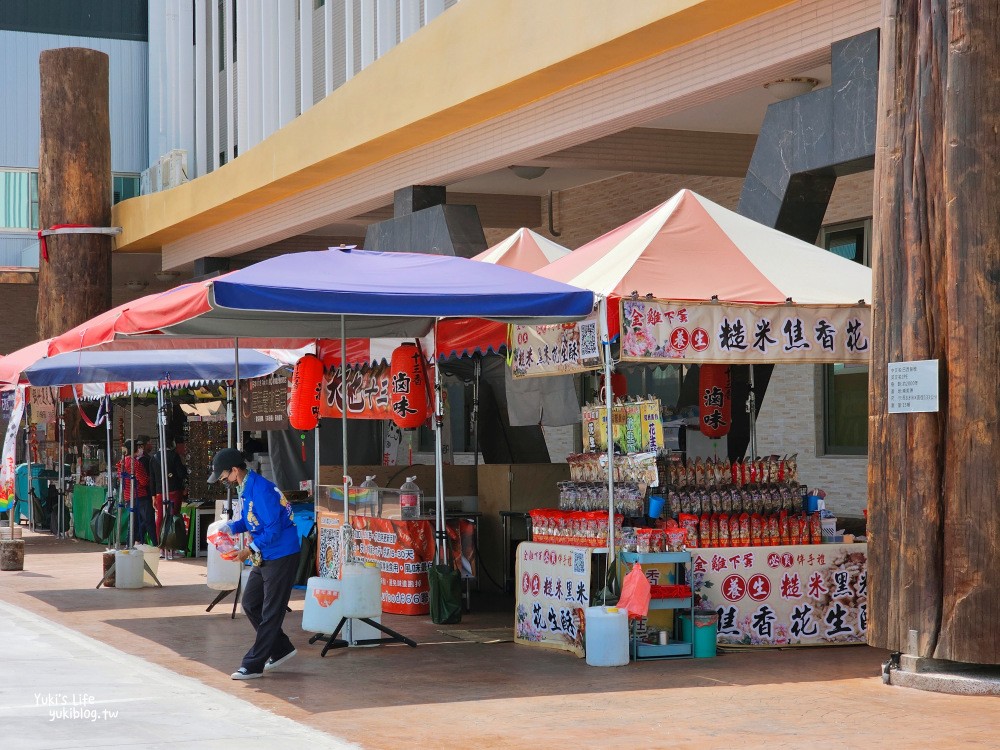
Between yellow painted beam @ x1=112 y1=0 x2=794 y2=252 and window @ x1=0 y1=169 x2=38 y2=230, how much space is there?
1235cm

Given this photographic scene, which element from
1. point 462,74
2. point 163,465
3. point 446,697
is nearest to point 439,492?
point 446,697

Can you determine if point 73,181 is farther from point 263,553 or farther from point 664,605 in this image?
point 664,605

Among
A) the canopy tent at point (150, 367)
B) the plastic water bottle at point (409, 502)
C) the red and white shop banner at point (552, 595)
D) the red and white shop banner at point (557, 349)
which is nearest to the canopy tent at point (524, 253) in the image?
the red and white shop banner at point (557, 349)

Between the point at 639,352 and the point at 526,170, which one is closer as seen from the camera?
the point at 639,352

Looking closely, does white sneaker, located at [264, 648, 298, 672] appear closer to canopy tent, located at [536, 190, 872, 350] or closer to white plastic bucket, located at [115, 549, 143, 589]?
canopy tent, located at [536, 190, 872, 350]

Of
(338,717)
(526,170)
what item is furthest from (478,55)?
(338,717)

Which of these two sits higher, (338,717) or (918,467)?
(918,467)

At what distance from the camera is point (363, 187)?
1912 centimetres

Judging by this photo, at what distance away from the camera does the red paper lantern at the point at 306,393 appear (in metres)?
14.6

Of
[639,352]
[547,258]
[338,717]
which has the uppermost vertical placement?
[547,258]

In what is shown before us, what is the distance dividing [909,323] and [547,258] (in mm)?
4771

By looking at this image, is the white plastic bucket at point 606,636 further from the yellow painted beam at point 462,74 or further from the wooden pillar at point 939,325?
the yellow painted beam at point 462,74

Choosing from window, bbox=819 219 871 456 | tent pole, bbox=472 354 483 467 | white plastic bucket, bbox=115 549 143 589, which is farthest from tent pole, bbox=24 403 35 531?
window, bbox=819 219 871 456

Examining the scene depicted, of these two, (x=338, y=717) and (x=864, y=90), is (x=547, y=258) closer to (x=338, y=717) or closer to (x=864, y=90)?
(x=864, y=90)
